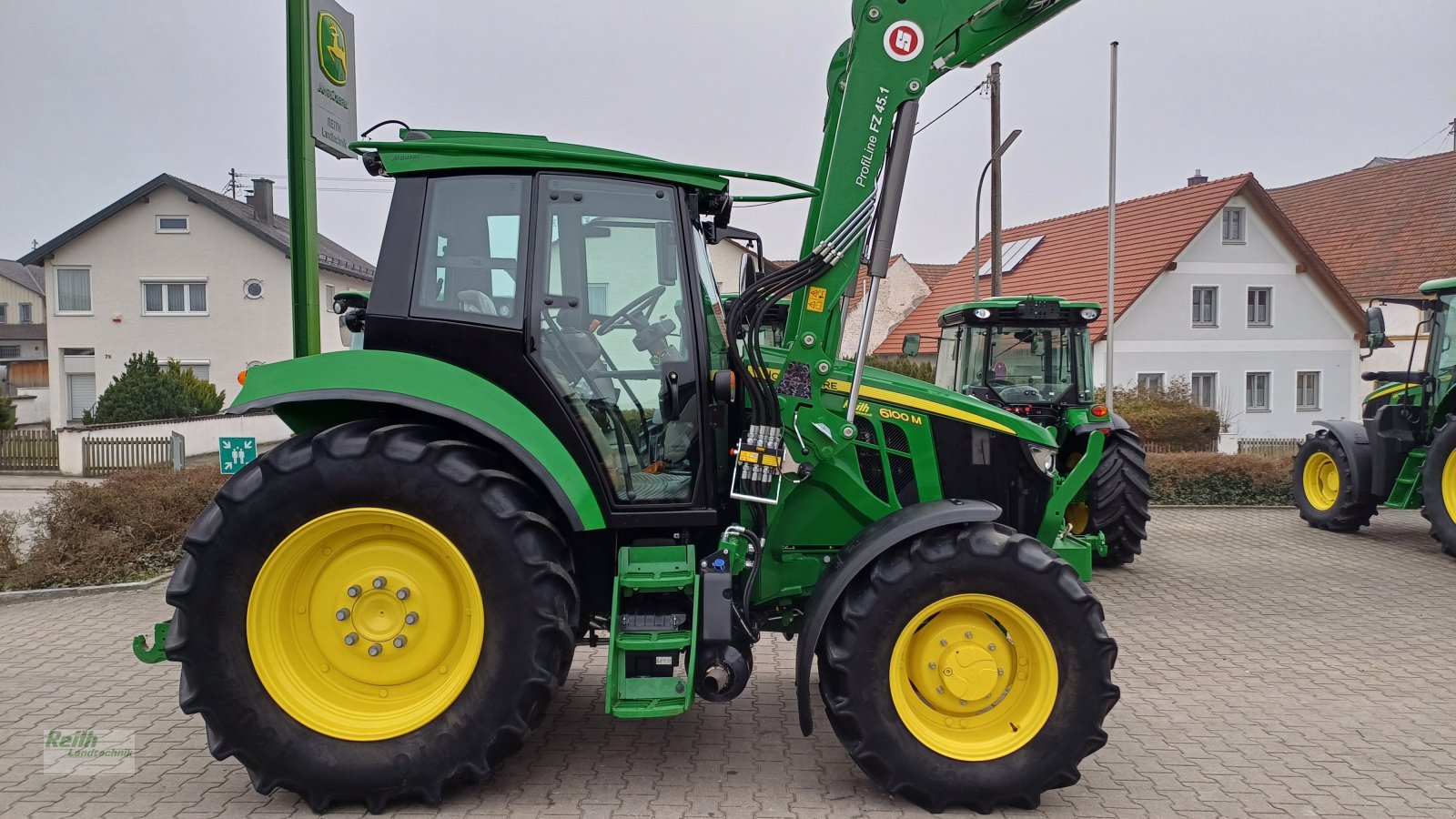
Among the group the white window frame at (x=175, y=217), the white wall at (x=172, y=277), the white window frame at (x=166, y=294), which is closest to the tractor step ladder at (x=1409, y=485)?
the white wall at (x=172, y=277)

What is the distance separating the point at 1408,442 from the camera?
10055mm

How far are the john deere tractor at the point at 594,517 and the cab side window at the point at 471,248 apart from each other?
0.04 feet

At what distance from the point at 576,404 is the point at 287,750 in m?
1.64

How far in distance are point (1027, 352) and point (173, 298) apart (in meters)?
27.3

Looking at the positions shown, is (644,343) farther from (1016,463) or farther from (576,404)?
(1016,463)

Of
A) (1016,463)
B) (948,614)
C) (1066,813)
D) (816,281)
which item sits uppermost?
(816,281)

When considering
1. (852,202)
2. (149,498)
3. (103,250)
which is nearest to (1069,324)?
(852,202)

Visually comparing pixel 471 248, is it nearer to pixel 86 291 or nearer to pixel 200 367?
pixel 200 367

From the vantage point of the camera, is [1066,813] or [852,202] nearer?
[1066,813]

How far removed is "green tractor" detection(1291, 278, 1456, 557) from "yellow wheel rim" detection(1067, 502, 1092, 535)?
3507 mm

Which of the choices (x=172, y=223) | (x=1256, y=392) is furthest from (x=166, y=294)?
(x=1256, y=392)

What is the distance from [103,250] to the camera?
28.5m

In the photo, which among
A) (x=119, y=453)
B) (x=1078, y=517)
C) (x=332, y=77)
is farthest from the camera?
(x=119, y=453)

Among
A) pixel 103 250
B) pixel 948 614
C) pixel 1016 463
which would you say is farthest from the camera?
pixel 103 250
